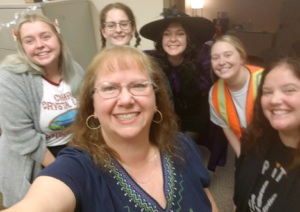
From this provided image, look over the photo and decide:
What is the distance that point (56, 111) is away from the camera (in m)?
1.31

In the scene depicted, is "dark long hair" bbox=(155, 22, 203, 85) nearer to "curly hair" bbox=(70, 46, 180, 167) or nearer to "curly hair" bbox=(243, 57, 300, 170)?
"curly hair" bbox=(243, 57, 300, 170)

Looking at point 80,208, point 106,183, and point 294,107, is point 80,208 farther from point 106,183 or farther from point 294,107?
point 294,107

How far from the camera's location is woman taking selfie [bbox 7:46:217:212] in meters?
0.70

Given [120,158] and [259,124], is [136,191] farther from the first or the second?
[259,124]

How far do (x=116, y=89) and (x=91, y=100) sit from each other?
14cm

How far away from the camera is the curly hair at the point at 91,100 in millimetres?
822

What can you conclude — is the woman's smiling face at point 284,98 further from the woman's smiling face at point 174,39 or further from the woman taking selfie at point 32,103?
the woman taking selfie at point 32,103

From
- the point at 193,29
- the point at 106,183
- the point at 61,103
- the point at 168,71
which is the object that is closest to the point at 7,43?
the point at 61,103

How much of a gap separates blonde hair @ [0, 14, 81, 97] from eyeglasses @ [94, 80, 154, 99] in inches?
25.1

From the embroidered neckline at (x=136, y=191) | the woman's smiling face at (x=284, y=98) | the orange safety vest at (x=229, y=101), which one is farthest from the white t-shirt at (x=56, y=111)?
the woman's smiling face at (x=284, y=98)

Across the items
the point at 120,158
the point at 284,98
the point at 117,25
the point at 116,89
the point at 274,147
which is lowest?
the point at 274,147

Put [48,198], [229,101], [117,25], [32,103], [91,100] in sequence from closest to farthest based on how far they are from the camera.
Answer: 1. [48,198]
2. [91,100]
3. [32,103]
4. [229,101]
5. [117,25]

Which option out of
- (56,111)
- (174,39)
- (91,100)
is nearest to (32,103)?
(56,111)

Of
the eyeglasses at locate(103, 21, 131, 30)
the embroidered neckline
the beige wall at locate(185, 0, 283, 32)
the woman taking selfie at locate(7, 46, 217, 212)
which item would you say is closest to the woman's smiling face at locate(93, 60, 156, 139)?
the woman taking selfie at locate(7, 46, 217, 212)
